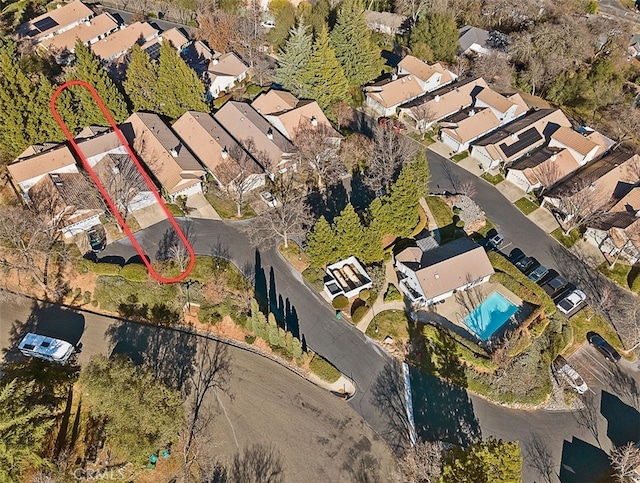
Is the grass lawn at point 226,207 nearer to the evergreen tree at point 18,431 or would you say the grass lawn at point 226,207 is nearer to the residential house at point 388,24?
the evergreen tree at point 18,431

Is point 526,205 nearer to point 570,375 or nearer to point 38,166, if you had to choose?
point 570,375

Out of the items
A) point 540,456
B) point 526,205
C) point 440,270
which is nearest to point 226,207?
point 440,270

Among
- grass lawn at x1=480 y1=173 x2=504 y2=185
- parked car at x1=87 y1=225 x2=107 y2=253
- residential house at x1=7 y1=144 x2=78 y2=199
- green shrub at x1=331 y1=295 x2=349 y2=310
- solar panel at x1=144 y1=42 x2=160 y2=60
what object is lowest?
green shrub at x1=331 y1=295 x2=349 y2=310

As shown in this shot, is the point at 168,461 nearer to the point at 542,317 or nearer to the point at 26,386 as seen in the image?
the point at 26,386

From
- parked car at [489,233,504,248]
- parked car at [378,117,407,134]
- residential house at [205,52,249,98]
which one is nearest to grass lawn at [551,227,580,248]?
parked car at [489,233,504,248]

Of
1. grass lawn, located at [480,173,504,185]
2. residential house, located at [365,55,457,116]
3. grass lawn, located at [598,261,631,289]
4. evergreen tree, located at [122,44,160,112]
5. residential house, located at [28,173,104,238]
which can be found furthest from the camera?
residential house, located at [365,55,457,116]

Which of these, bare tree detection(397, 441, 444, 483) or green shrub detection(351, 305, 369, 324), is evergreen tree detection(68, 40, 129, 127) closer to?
green shrub detection(351, 305, 369, 324)

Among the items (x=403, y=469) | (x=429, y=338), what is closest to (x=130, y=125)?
(x=429, y=338)
